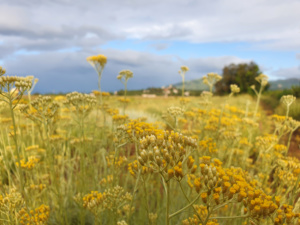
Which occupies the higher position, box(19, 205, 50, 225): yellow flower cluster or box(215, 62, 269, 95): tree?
box(215, 62, 269, 95): tree

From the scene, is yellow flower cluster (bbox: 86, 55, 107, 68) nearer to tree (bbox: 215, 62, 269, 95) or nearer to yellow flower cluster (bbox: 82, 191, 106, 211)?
yellow flower cluster (bbox: 82, 191, 106, 211)

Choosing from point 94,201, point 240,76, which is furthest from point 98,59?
point 240,76

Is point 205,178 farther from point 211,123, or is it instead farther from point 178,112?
point 211,123

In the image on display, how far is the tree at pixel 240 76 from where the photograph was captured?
38.9 m

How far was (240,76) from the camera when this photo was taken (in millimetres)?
40500

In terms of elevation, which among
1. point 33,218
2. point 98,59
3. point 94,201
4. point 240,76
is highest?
point 240,76

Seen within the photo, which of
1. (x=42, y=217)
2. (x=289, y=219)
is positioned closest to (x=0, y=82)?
(x=42, y=217)

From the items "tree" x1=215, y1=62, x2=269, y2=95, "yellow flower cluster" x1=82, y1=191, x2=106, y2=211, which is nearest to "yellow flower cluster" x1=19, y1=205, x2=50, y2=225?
"yellow flower cluster" x1=82, y1=191, x2=106, y2=211

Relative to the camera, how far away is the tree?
38.9 meters

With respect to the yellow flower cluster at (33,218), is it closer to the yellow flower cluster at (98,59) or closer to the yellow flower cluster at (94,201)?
the yellow flower cluster at (94,201)

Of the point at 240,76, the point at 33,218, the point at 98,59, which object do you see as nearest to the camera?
the point at 33,218

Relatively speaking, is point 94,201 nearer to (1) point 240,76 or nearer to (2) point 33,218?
(2) point 33,218

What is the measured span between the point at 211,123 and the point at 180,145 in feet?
11.1

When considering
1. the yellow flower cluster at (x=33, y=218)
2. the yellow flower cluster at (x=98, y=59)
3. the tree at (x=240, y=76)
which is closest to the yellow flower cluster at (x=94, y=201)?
the yellow flower cluster at (x=33, y=218)
